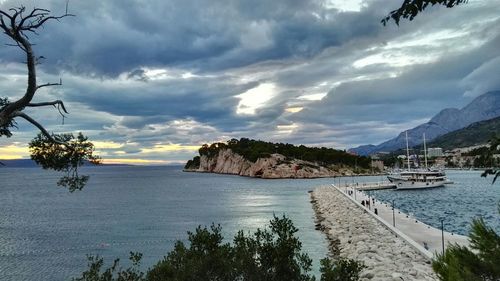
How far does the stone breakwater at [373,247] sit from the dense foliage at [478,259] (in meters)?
16.7

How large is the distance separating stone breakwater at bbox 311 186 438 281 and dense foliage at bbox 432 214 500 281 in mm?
16717

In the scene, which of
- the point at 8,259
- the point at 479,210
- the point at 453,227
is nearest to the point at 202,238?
the point at 8,259

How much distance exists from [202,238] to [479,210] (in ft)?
230

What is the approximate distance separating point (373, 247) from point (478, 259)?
2682cm

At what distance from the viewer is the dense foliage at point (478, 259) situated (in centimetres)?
861

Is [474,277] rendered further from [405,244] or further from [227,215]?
[227,215]

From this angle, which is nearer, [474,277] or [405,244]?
[474,277]

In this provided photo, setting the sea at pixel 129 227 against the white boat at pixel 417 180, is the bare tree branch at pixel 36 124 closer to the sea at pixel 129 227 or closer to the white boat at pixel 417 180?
the sea at pixel 129 227

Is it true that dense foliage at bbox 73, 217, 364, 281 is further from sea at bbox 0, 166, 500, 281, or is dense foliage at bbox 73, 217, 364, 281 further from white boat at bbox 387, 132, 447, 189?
white boat at bbox 387, 132, 447, 189

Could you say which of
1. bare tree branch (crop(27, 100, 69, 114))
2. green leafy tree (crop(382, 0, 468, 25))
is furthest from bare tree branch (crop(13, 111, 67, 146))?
green leafy tree (crop(382, 0, 468, 25))

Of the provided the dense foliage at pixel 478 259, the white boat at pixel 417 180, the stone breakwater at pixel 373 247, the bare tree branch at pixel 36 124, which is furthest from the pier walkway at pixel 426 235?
the white boat at pixel 417 180

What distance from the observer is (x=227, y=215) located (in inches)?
2864

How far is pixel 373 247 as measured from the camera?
34594mm

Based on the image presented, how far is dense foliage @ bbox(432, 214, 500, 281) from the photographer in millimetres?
8609
